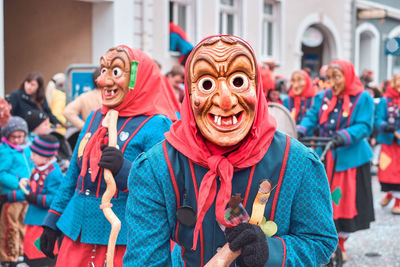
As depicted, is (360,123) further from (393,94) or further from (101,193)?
(393,94)

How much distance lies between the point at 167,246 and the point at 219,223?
0.21 metres

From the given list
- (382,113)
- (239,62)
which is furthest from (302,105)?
(239,62)

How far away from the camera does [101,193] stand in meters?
3.15

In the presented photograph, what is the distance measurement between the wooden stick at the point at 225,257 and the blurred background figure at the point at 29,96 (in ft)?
18.7

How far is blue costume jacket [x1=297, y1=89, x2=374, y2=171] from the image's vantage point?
17.8 feet

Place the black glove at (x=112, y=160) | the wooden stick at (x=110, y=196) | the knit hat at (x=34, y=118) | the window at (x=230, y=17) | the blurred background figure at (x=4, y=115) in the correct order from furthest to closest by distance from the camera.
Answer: the window at (x=230, y=17)
the knit hat at (x=34, y=118)
the blurred background figure at (x=4, y=115)
the black glove at (x=112, y=160)
the wooden stick at (x=110, y=196)

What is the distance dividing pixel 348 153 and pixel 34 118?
349cm

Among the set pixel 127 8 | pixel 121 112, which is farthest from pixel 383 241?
Answer: pixel 127 8

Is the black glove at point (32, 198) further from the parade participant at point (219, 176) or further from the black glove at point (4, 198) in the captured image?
the parade participant at point (219, 176)

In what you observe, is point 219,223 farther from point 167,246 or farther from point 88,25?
point 88,25

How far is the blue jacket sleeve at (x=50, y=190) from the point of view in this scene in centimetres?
466

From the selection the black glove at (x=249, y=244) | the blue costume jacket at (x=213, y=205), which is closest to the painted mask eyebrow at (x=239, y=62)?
the blue costume jacket at (x=213, y=205)

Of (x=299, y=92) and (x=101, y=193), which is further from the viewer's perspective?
(x=299, y=92)

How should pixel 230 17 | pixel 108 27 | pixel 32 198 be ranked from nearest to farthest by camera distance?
1. pixel 32 198
2. pixel 108 27
3. pixel 230 17
